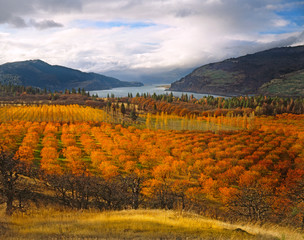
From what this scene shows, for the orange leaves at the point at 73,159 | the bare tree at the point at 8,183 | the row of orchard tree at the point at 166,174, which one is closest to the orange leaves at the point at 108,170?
the row of orchard tree at the point at 166,174

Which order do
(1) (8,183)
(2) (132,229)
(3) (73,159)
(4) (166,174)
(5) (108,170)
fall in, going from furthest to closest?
(3) (73,159), (4) (166,174), (5) (108,170), (1) (8,183), (2) (132,229)

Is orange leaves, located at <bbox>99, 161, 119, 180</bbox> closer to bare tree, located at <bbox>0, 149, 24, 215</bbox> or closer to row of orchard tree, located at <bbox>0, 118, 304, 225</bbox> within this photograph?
row of orchard tree, located at <bbox>0, 118, 304, 225</bbox>

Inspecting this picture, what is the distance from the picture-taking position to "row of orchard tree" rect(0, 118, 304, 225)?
4769 cm

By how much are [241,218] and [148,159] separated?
65.2 metres

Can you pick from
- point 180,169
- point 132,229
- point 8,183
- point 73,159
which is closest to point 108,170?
point 73,159

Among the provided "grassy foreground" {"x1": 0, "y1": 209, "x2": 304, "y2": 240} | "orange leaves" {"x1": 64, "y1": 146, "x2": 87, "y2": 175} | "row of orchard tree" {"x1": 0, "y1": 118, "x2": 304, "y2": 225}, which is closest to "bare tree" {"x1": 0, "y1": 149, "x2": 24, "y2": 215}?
"row of orchard tree" {"x1": 0, "y1": 118, "x2": 304, "y2": 225}

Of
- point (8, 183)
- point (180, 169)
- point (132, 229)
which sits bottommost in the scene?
point (180, 169)

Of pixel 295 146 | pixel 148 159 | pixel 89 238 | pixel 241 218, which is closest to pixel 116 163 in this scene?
pixel 148 159

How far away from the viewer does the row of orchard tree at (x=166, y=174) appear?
156ft

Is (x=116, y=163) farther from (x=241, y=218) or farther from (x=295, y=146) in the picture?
(x=295, y=146)

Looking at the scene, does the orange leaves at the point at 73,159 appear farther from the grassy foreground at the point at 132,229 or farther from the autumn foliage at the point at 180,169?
the grassy foreground at the point at 132,229

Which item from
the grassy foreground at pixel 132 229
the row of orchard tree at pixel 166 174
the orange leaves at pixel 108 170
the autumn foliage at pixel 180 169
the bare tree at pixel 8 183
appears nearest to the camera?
the grassy foreground at pixel 132 229

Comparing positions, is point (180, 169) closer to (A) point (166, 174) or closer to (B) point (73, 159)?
(A) point (166, 174)

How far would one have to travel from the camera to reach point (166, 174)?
89312 mm
